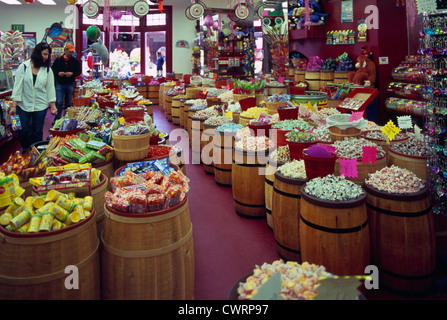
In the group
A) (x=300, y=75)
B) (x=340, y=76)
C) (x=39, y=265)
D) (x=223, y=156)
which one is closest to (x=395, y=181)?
(x=39, y=265)

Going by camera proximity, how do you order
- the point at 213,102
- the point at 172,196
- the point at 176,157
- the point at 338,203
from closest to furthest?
the point at 172,196, the point at 338,203, the point at 176,157, the point at 213,102

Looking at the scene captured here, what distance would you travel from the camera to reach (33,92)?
14.8ft

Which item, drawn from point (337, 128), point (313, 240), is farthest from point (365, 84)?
point (313, 240)

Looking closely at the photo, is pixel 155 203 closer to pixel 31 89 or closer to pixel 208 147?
pixel 208 147

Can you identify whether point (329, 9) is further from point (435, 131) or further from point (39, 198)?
point (39, 198)

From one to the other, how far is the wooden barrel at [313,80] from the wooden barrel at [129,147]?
5.95 meters

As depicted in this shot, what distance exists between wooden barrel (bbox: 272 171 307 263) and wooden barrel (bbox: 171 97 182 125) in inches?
245

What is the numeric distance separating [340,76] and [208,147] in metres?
4.10

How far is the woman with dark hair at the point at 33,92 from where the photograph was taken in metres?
4.42

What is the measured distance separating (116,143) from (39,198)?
95 cm

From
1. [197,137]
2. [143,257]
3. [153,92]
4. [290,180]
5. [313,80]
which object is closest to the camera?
[143,257]

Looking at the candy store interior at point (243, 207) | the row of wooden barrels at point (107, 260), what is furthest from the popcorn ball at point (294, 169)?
the row of wooden barrels at point (107, 260)

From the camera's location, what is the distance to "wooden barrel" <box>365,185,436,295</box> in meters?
2.06
